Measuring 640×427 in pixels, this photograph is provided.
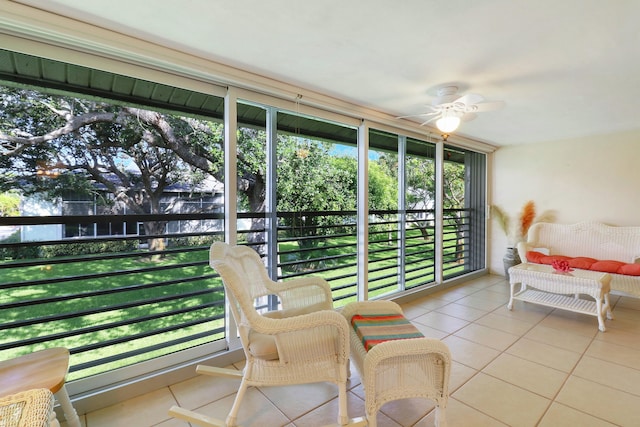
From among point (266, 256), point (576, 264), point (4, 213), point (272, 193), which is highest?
point (272, 193)

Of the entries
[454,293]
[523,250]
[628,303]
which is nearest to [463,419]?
[454,293]

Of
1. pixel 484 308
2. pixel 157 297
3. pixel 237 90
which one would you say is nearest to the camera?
pixel 157 297

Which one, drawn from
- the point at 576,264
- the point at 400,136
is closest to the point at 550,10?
A: the point at 400,136

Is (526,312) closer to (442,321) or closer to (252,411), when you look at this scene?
(442,321)

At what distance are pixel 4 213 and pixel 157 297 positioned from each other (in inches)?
39.8

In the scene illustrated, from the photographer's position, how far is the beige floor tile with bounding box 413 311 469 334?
9.82 feet

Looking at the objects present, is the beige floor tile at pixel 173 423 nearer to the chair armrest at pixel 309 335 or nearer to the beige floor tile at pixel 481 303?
the chair armrest at pixel 309 335

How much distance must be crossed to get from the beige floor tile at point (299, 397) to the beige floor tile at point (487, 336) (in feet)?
4.93

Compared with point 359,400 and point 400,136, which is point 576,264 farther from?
point 359,400

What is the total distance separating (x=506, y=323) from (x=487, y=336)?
48 cm

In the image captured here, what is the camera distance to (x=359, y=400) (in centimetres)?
188

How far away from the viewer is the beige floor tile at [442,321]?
9.82ft

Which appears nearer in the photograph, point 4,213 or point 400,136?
point 4,213

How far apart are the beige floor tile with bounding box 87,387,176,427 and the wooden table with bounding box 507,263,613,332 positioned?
11.8 feet
